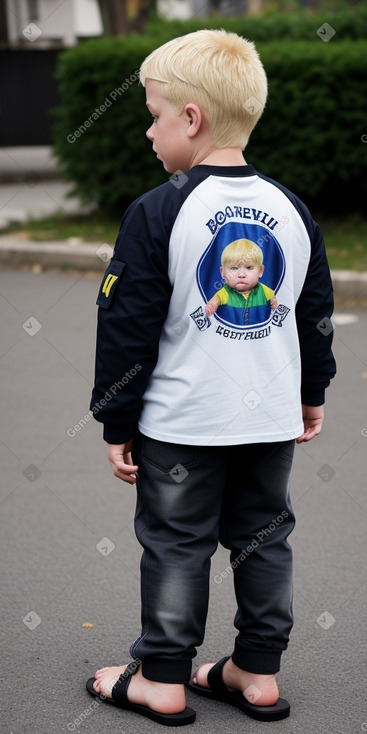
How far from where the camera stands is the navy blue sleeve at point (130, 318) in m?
2.36

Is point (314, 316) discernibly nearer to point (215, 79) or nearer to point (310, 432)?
point (310, 432)

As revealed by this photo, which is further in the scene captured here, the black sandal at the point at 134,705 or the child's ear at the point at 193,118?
the black sandal at the point at 134,705

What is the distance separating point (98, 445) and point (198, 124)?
2.73 m

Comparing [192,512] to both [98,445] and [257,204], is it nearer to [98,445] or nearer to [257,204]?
[257,204]

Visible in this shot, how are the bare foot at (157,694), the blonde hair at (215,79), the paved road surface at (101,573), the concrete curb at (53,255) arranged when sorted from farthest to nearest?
the concrete curb at (53,255)
the paved road surface at (101,573)
the bare foot at (157,694)
the blonde hair at (215,79)

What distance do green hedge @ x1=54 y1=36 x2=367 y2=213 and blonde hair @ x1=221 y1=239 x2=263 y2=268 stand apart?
7331 mm

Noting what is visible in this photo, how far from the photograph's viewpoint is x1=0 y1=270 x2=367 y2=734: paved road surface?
2709 millimetres

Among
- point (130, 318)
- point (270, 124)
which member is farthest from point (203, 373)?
point (270, 124)

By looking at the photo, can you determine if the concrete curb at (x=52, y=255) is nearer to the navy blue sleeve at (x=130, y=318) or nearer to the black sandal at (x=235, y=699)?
the black sandal at (x=235, y=699)

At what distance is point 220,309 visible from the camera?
2412mm

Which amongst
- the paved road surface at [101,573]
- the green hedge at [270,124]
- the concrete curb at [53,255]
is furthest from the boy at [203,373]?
the green hedge at [270,124]

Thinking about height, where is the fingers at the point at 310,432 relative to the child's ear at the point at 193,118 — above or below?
below

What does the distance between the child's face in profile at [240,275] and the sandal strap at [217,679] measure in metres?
1.02

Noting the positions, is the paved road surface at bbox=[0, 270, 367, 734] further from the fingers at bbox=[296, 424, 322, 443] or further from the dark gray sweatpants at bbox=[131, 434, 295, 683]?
the fingers at bbox=[296, 424, 322, 443]
